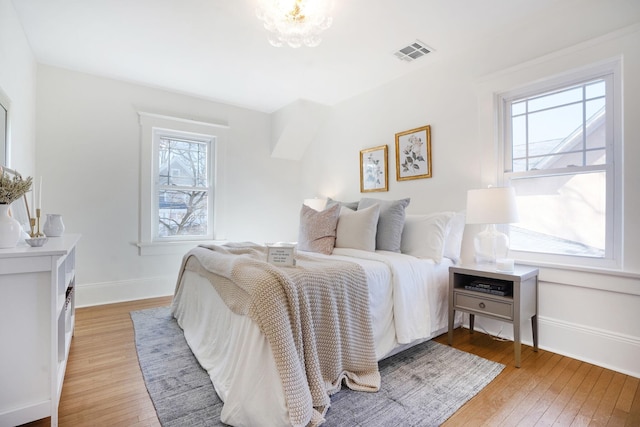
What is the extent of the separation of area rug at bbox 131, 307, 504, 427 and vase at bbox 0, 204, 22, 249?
1.03m

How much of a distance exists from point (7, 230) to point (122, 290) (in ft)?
7.61

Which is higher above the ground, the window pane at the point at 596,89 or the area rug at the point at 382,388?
the window pane at the point at 596,89

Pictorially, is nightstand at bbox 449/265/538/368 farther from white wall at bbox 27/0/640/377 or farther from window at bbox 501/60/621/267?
window at bbox 501/60/621/267

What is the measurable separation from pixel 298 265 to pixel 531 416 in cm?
140

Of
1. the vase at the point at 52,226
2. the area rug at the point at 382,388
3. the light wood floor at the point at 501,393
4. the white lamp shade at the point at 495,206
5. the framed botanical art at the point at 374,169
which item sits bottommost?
the light wood floor at the point at 501,393

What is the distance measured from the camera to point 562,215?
229 cm

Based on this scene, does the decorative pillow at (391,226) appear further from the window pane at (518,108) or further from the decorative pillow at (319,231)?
the window pane at (518,108)

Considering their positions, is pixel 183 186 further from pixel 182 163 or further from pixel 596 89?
pixel 596 89

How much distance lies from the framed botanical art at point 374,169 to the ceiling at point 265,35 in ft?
2.56

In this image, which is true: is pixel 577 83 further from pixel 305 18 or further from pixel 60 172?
pixel 60 172

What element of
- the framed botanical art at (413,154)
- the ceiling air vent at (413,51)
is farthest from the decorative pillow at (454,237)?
the ceiling air vent at (413,51)

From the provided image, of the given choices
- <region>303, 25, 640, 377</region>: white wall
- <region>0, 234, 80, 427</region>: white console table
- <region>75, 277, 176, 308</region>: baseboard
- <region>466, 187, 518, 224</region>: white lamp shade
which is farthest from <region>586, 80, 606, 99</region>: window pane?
<region>75, 277, 176, 308</region>: baseboard

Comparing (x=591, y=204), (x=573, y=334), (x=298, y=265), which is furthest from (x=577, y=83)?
(x=298, y=265)

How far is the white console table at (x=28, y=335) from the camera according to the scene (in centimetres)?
132
